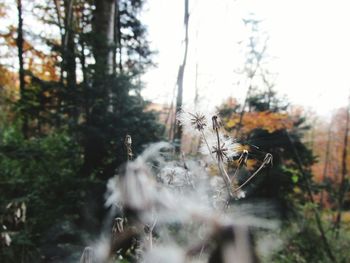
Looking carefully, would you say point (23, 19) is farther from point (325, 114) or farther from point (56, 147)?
point (325, 114)

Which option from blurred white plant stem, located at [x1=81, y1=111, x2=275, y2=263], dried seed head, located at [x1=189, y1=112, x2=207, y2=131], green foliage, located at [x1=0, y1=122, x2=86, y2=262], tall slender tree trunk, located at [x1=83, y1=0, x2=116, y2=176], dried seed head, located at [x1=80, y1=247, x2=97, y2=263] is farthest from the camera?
tall slender tree trunk, located at [x1=83, y1=0, x2=116, y2=176]

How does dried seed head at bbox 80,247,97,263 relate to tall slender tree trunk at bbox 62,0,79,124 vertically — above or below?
below

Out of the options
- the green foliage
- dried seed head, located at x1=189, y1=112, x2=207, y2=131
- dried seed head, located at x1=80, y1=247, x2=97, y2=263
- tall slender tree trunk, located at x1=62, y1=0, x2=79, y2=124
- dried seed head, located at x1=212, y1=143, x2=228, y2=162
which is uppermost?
tall slender tree trunk, located at x1=62, y1=0, x2=79, y2=124

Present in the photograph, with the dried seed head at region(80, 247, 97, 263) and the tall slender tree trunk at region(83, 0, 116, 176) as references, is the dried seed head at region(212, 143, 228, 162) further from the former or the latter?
the tall slender tree trunk at region(83, 0, 116, 176)

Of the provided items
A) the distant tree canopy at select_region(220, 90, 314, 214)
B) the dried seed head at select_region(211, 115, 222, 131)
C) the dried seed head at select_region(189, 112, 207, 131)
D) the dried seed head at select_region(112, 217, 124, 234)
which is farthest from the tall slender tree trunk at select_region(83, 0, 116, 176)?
the dried seed head at select_region(112, 217, 124, 234)

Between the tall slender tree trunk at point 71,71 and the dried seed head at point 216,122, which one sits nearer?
the dried seed head at point 216,122

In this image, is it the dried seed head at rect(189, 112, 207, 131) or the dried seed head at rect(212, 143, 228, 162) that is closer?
the dried seed head at rect(212, 143, 228, 162)

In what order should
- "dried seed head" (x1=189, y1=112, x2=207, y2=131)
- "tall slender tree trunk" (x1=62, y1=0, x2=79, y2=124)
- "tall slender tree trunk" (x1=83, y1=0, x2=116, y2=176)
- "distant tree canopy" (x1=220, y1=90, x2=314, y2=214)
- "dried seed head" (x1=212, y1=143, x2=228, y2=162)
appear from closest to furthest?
"dried seed head" (x1=212, y1=143, x2=228, y2=162)
"dried seed head" (x1=189, y1=112, x2=207, y2=131)
"tall slender tree trunk" (x1=83, y1=0, x2=116, y2=176)
"tall slender tree trunk" (x1=62, y1=0, x2=79, y2=124)
"distant tree canopy" (x1=220, y1=90, x2=314, y2=214)

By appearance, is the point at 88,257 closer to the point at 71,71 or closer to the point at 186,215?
the point at 186,215

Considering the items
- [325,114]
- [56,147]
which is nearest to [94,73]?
[56,147]

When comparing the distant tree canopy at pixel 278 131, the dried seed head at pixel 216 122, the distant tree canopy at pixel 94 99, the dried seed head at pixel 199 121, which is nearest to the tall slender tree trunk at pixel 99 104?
the distant tree canopy at pixel 94 99

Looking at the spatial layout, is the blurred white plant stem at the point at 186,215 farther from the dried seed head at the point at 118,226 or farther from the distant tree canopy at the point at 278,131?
the distant tree canopy at the point at 278,131
